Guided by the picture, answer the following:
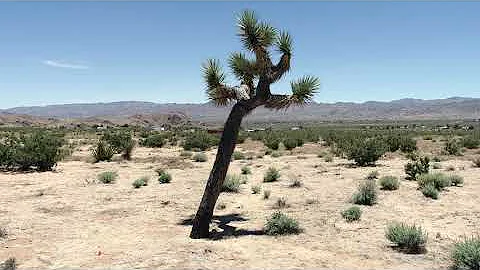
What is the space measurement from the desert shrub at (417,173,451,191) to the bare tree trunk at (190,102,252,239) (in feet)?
27.3

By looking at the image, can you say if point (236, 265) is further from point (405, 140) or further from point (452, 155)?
point (405, 140)

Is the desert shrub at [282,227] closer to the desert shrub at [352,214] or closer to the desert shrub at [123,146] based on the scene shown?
the desert shrub at [352,214]

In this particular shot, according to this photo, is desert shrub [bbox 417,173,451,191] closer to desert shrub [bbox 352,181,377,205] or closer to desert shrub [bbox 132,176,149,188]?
desert shrub [bbox 352,181,377,205]

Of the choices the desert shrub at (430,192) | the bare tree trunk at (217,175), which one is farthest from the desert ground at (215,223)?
the bare tree trunk at (217,175)

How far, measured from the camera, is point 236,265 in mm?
8594

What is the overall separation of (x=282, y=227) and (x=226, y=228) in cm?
148

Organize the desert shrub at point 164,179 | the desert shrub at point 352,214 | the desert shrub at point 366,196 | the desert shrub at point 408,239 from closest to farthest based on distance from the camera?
the desert shrub at point 408,239
the desert shrub at point 352,214
the desert shrub at point 366,196
the desert shrub at point 164,179

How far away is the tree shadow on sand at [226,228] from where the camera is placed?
1084 centimetres

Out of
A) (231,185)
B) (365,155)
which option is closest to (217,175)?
(231,185)

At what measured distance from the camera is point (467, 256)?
796 centimetres

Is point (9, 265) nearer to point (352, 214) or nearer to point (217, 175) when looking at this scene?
point (217, 175)

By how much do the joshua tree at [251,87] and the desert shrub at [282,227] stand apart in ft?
4.58

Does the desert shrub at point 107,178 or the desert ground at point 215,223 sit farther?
the desert shrub at point 107,178

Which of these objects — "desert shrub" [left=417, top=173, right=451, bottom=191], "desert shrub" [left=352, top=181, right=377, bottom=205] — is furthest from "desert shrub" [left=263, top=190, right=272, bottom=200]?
"desert shrub" [left=417, top=173, right=451, bottom=191]
